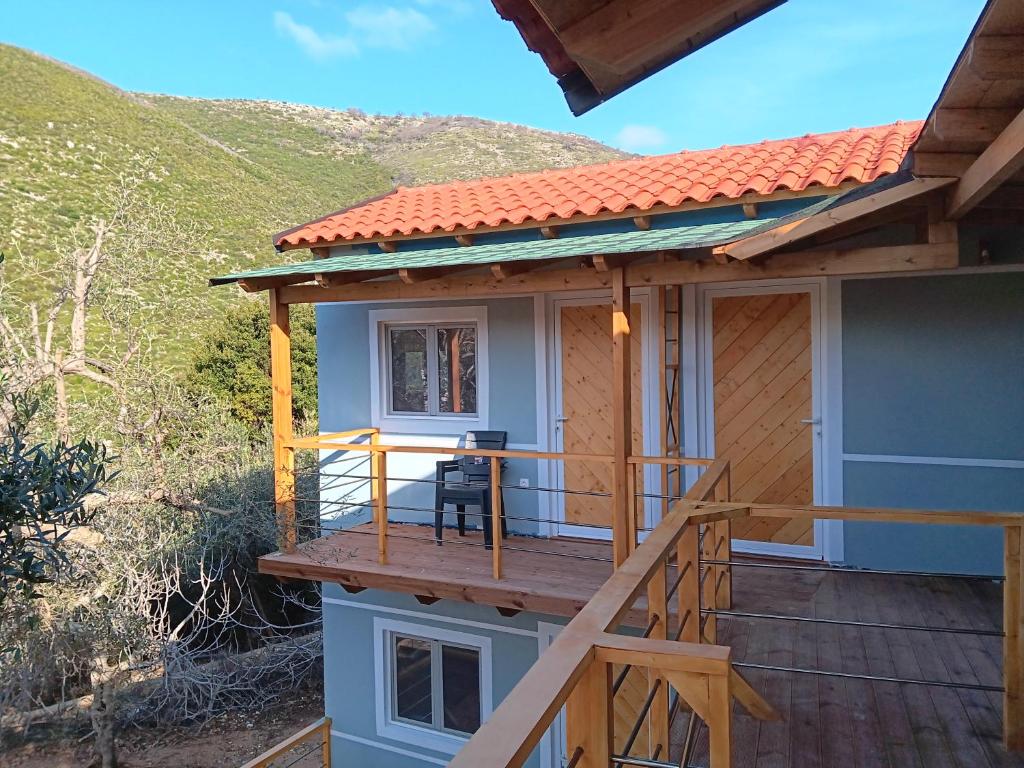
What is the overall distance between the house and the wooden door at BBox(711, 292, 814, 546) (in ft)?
0.06

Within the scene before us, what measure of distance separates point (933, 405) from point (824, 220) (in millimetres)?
2295

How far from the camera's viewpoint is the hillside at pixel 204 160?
57.5 feet

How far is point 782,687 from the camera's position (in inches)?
148

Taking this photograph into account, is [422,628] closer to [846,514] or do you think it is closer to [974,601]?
[974,601]

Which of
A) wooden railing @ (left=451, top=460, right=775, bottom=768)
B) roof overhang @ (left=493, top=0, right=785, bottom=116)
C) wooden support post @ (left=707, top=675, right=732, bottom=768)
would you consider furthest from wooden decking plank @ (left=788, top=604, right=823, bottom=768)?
roof overhang @ (left=493, top=0, right=785, bottom=116)

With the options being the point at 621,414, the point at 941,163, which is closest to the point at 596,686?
the point at 941,163

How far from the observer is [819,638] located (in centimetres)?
442

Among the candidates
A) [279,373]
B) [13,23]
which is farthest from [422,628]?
[13,23]

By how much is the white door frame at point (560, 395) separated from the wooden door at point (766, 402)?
0.54 m

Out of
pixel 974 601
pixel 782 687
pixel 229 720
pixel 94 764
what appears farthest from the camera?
pixel 229 720

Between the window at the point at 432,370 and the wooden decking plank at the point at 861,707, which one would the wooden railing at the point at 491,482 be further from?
the wooden decking plank at the point at 861,707

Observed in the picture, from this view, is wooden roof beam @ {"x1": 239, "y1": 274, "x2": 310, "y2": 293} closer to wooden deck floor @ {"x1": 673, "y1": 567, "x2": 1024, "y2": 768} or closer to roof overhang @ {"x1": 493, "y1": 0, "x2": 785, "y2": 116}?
wooden deck floor @ {"x1": 673, "y1": 567, "x2": 1024, "y2": 768}

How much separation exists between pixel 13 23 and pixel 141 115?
31.8 ft

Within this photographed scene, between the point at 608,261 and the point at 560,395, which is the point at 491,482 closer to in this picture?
the point at 560,395
